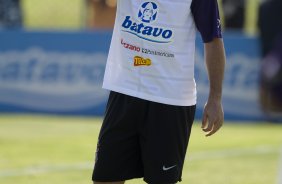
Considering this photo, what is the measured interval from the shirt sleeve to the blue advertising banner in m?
10.7

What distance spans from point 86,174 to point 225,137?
454 centimetres

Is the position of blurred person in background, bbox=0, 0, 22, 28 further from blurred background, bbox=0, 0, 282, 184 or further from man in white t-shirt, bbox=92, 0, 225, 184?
man in white t-shirt, bbox=92, 0, 225, 184

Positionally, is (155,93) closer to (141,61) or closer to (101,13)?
(141,61)

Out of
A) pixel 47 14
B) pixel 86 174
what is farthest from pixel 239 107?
pixel 86 174

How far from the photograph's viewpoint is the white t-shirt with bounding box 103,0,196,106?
5.21 m

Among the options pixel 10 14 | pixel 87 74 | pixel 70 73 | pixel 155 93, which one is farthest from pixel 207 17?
pixel 10 14

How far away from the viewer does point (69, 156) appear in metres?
10.6

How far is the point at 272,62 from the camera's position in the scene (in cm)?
1584

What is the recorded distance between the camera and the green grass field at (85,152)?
29.6 ft

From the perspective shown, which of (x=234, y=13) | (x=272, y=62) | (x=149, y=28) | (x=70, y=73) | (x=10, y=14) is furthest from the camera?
(x=234, y=13)

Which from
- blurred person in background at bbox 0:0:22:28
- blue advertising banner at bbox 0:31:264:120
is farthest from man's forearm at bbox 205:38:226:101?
blurred person in background at bbox 0:0:22:28

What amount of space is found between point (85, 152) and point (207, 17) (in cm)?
608

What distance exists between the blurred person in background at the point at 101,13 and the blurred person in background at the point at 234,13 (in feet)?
7.84

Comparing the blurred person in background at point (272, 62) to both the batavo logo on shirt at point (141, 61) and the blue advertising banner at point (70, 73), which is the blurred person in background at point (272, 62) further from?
the batavo logo on shirt at point (141, 61)
